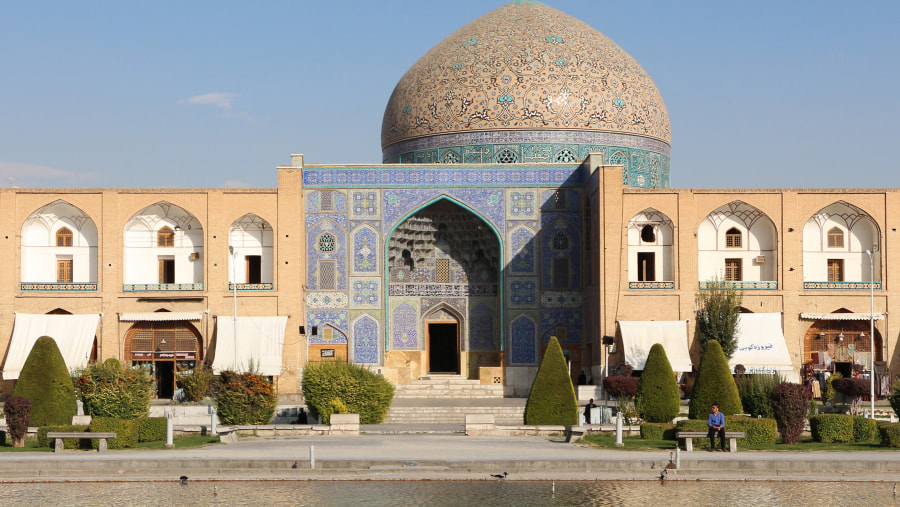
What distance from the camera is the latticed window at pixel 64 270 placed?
28875 mm

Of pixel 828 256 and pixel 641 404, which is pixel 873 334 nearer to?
pixel 828 256

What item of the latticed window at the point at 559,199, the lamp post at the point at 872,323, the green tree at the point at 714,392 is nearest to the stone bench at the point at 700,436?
the green tree at the point at 714,392

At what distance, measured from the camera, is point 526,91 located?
30.4 metres

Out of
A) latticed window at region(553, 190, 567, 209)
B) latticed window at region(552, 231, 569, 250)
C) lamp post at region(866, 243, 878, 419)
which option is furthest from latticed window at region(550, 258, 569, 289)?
lamp post at region(866, 243, 878, 419)

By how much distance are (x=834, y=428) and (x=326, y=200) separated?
14.8m

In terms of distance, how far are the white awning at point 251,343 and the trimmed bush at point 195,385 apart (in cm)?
179

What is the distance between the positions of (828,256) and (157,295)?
15.7m

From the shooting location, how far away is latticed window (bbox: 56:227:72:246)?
1136 inches

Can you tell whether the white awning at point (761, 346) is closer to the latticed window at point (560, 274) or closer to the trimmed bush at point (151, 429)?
the latticed window at point (560, 274)

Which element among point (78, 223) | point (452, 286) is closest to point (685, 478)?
point (452, 286)

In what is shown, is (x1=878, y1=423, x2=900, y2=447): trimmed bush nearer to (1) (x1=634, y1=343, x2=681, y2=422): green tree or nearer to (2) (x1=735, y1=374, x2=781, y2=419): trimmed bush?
(2) (x1=735, y1=374, x2=781, y2=419): trimmed bush

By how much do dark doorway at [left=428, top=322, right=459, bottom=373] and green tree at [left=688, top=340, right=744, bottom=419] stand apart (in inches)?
493

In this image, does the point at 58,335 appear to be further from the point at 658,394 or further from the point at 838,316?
the point at 838,316

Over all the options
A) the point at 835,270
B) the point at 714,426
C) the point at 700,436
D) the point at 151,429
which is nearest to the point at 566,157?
the point at 835,270
